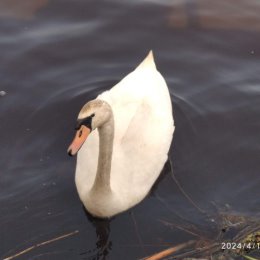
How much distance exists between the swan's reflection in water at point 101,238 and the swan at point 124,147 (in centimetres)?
9

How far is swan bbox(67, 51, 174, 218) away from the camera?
5980mm

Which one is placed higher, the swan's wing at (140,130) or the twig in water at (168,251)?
the swan's wing at (140,130)

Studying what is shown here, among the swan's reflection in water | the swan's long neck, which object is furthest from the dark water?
the swan's long neck

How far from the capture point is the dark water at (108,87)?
6336 millimetres

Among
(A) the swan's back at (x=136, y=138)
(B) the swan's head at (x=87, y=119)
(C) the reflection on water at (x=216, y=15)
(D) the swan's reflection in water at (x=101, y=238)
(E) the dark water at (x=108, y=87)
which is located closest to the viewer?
(B) the swan's head at (x=87, y=119)

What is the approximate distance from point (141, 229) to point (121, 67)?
333 centimetres

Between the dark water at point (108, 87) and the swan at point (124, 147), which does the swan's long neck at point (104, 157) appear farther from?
the dark water at point (108, 87)

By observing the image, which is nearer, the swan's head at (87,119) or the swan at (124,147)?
the swan's head at (87,119)

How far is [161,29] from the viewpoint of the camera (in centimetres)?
988

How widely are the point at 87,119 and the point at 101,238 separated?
1.48 metres

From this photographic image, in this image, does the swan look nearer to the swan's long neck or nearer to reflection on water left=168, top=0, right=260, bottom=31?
the swan's long neck

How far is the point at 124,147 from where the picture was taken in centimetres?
660
